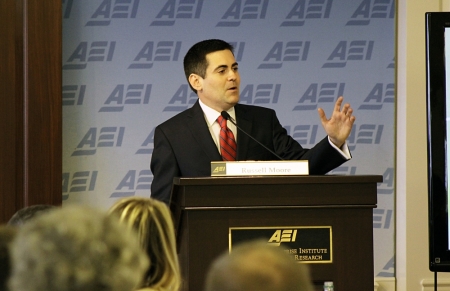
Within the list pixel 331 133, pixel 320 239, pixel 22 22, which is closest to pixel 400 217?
pixel 331 133

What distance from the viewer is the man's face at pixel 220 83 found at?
13.1 ft

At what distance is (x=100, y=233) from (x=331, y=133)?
238 cm

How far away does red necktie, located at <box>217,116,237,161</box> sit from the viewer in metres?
3.75

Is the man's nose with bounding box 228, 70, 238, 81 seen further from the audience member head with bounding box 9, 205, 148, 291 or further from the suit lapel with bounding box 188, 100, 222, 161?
the audience member head with bounding box 9, 205, 148, 291

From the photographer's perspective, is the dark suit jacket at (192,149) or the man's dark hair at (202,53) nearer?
the dark suit jacket at (192,149)

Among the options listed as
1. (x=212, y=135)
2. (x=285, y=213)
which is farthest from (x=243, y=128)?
(x=285, y=213)

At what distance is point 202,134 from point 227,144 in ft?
0.48

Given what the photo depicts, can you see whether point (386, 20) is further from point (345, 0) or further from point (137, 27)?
point (137, 27)

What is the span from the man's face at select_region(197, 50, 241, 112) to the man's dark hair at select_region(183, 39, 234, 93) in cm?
2

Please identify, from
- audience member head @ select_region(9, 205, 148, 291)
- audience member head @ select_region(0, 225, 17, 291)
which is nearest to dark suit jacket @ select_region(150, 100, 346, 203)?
audience member head @ select_region(0, 225, 17, 291)

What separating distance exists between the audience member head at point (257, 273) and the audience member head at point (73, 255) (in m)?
0.14

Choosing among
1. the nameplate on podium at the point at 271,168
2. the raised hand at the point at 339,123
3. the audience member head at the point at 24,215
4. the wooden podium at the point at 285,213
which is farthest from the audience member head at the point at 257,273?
the raised hand at the point at 339,123

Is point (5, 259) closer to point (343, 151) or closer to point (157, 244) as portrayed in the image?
point (157, 244)

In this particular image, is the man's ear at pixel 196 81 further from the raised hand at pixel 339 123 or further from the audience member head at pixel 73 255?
the audience member head at pixel 73 255
